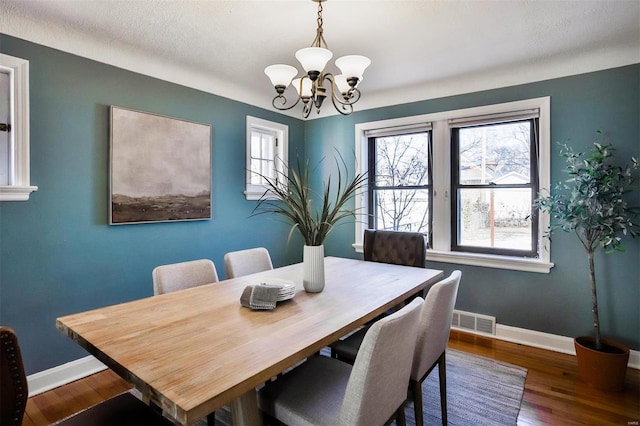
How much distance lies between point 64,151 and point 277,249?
7.56ft

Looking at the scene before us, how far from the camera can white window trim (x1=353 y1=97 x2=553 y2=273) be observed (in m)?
2.84

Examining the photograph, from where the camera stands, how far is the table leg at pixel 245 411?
46.1 inches

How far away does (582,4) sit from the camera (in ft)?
6.48

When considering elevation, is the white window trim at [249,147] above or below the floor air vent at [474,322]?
above

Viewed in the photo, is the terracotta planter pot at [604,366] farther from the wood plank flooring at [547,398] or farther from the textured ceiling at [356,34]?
the textured ceiling at [356,34]

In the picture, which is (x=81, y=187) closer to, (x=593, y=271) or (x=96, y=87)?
(x=96, y=87)

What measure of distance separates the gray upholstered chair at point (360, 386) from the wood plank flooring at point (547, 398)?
4.16ft

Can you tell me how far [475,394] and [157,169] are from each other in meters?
2.92

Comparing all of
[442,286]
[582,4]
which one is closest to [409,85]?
[582,4]

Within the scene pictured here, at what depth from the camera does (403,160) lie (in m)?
3.74

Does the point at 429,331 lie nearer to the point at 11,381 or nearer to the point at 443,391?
the point at 443,391

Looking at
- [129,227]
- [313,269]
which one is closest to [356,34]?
[313,269]

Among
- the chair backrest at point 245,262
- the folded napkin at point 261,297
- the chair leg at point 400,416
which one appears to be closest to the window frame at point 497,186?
the chair backrest at point 245,262

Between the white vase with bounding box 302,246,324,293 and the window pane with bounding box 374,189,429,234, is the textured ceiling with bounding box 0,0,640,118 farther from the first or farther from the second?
the white vase with bounding box 302,246,324,293
